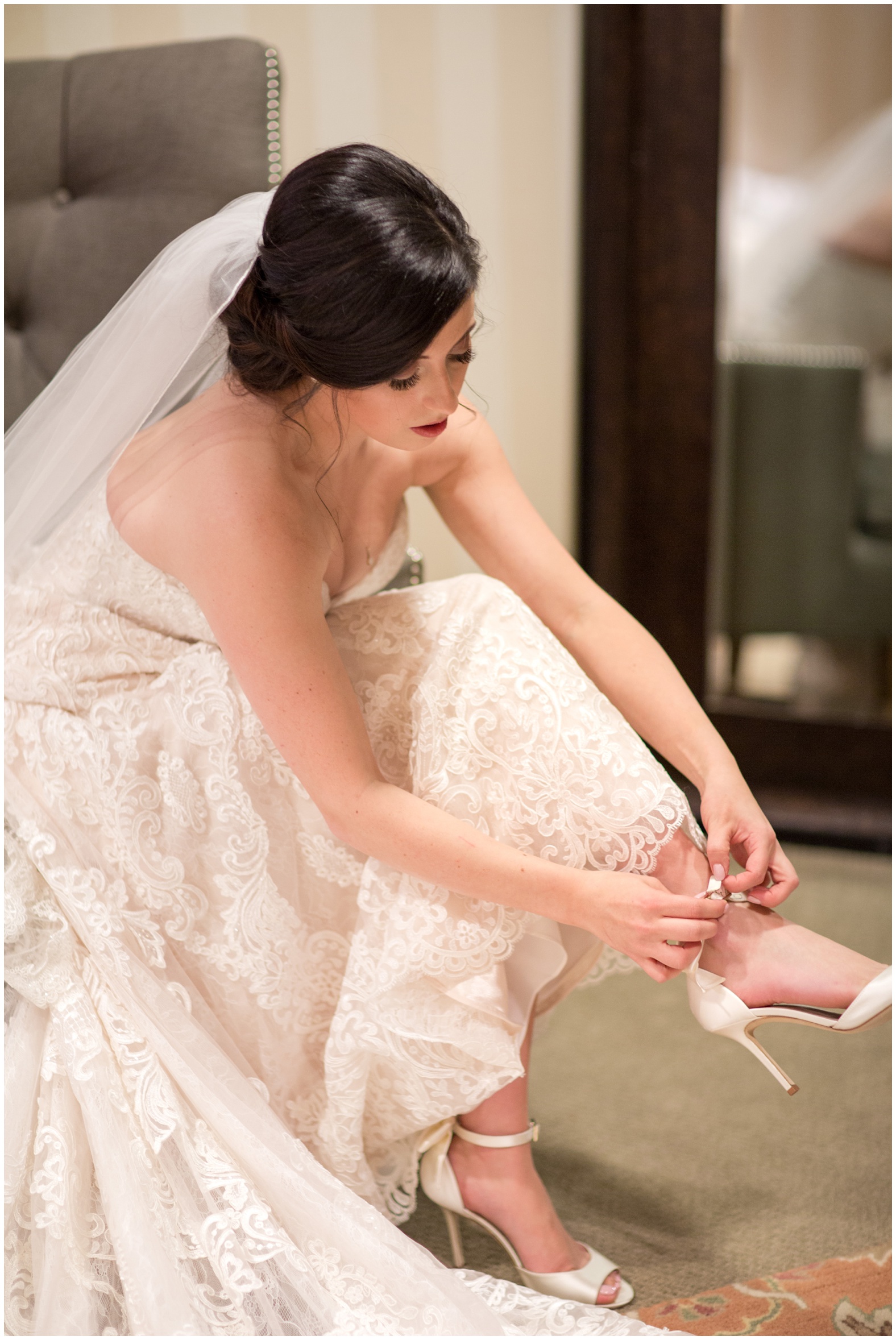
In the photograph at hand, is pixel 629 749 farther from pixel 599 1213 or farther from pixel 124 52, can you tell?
pixel 124 52

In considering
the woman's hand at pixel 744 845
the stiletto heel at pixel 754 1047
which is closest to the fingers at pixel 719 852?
the woman's hand at pixel 744 845

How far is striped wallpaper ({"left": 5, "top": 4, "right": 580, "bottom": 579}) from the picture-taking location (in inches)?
76.0

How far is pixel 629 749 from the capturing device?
100 centimetres

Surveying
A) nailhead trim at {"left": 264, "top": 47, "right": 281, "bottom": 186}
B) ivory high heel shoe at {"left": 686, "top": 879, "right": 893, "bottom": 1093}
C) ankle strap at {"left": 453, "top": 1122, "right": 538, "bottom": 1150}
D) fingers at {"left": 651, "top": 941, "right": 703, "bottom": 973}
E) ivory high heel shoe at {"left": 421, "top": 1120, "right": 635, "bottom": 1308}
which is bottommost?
ivory high heel shoe at {"left": 421, "top": 1120, "right": 635, "bottom": 1308}

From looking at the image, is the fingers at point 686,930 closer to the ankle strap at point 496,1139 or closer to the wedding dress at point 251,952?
the wedding dress at point 251,952

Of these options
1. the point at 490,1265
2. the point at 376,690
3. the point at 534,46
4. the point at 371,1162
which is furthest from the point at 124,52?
the point at 490,1265

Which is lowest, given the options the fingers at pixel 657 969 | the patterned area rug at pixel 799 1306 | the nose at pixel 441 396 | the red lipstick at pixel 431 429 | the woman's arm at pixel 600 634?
the patterned area rug at pixel 799 1306

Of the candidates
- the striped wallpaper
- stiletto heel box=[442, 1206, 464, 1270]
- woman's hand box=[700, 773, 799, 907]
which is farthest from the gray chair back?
stiletto heel box=[442, 1206, 464, 1270]

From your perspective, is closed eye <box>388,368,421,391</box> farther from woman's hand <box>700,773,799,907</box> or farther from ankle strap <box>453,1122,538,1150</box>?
ankle strap <box>453,1122,538,1150</box>

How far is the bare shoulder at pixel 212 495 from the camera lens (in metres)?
0.97

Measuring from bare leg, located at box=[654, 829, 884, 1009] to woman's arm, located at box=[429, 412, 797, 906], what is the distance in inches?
1.1

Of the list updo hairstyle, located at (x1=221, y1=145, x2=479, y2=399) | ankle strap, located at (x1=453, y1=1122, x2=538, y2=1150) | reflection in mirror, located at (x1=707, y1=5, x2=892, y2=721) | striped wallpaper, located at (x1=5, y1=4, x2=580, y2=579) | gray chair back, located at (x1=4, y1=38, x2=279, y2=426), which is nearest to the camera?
updo hairstyle, located at (x1=221, y1=145, x2=479, y2=399)

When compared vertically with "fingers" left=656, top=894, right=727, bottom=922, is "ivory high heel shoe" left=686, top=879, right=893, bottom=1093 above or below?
below

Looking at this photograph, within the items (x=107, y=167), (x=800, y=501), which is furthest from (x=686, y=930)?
(x=800, y=501)
